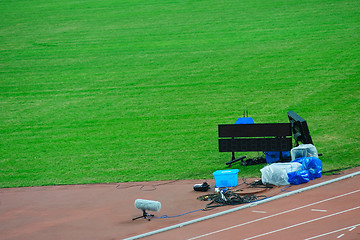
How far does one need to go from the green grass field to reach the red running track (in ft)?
10.4

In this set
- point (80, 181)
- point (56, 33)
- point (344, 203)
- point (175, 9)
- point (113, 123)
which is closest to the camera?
point (344, 203)

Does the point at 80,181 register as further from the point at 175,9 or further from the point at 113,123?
the point at 175,9

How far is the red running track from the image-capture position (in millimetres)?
11734

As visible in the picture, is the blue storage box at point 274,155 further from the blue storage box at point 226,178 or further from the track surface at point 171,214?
the blue storage box at point 226,178

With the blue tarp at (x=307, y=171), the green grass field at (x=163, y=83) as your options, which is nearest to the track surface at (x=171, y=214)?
the blue tarp at (x=307, y=171)

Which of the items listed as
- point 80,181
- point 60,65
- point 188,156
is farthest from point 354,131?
point 60,65

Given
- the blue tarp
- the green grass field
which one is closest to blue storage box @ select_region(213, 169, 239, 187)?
the green grass field

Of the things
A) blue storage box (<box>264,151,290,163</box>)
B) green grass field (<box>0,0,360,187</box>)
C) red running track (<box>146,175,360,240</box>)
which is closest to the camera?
red running track (<box>146,175,360,240</box>)

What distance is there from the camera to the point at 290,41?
3438 centimetres

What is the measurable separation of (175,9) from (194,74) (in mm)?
16032

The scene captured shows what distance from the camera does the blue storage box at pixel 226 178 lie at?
1567 cm

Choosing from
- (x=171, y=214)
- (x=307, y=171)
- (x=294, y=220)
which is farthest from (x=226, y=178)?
(x=294, y=220)

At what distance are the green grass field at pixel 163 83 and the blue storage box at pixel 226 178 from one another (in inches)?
60.1

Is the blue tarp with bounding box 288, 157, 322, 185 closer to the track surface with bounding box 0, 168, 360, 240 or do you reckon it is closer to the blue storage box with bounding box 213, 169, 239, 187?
the track surface with bounding box 0, 168, 360, 240
